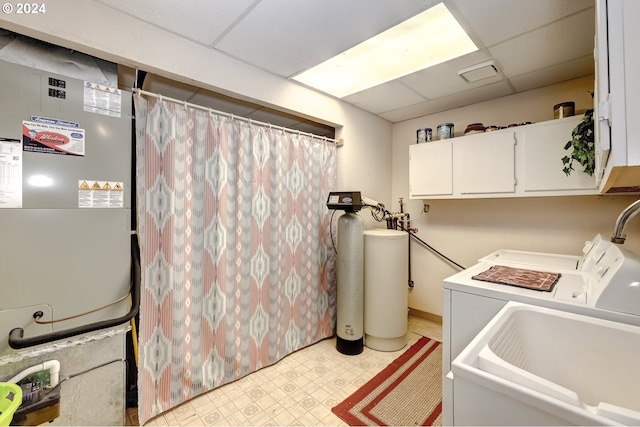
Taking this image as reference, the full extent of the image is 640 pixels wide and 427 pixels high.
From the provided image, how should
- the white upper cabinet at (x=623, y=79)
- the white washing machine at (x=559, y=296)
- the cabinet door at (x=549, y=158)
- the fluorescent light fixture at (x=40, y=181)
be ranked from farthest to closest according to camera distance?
the cabinet door at (x=549, y=158)
the fluorescent light fixture at (x=40, y=181)
the white washing machine at (x=559, y=296)
the white upper cabinet at (x=623, y=79)

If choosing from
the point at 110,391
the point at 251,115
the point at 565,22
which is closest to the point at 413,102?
the point at 565,22

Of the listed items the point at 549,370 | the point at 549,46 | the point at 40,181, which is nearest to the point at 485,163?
the point at 549,46

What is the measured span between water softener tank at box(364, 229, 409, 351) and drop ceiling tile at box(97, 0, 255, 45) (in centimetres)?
194

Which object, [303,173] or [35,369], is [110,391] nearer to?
[35,369]

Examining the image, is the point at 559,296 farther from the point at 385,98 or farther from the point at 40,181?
the point at 40,181

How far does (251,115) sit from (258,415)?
8.61 ft

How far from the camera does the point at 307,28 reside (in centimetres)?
159

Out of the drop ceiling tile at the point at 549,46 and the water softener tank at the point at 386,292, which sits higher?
the drop ceiling tile at the point at 549,46

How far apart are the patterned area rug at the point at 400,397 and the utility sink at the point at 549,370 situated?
954 mm

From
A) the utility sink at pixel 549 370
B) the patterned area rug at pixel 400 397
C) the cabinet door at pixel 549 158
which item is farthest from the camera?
the cabinet door at pixel 549 158

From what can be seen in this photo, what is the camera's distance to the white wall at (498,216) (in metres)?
2.14

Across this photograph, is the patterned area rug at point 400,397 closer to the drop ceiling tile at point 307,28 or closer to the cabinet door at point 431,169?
the cabinet door at point 431,169

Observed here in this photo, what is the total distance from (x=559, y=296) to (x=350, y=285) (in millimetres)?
1489

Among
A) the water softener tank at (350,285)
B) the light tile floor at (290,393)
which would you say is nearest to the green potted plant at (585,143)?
the water softener tank at (350,285)
